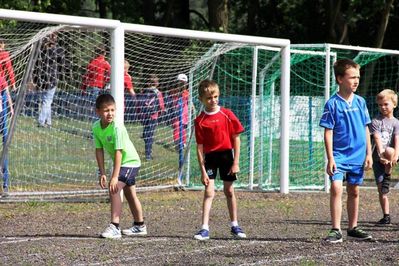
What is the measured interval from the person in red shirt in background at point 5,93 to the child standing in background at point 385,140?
4829mm

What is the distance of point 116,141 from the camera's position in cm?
943

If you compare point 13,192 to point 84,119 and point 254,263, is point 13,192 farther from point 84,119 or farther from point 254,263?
point 254,263

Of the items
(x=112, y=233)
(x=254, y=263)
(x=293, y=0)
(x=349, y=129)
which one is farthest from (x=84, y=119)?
(x=293, y=0)

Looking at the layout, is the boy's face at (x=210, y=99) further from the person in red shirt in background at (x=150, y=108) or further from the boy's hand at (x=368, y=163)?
the person in red shirt in background at (x=150, y=108)

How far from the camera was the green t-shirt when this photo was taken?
945 cm

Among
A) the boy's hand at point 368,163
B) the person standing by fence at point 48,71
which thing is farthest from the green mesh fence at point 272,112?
the boy's hand at point 368,163

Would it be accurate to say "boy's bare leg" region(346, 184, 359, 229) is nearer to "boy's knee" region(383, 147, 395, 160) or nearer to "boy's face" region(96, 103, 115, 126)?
"boy's knee" region(383, 147, 395, 160)

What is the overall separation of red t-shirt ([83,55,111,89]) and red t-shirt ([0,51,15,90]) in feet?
3.51

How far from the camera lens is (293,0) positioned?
1473 inches

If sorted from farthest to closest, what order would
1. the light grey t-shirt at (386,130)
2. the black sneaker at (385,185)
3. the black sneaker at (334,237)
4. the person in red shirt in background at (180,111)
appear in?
the person in red shirt in background at (180,111) < the black sneaker at (385,185) < the light grey t-shirt at (386,130) < the black sneaker at (334,237)

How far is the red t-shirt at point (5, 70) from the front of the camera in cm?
1273

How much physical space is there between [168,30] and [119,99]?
1.33 metres

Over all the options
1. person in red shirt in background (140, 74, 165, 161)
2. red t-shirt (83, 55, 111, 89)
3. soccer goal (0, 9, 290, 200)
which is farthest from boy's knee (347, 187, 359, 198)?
person in red shirt in background (140, 74, 165, 161)

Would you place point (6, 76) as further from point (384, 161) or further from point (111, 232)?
point (384, 161)
